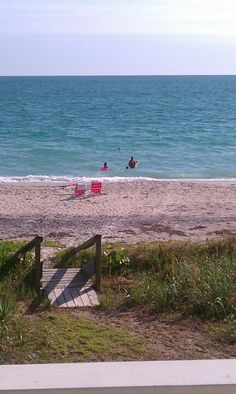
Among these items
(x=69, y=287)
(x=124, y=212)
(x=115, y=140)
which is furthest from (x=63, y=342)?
(x=115, y=140)

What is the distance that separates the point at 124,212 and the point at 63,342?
14.9 m

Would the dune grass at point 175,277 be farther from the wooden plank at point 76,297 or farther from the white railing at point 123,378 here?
the white railing at point 123,378

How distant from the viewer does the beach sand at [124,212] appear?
1596cm

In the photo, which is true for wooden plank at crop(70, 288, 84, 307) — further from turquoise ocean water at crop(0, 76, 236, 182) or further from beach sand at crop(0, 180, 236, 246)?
turquoise ocean water at crop(0, 76, 236, 182)

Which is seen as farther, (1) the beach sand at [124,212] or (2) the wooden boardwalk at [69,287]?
(1) the beach sand at [124,212]

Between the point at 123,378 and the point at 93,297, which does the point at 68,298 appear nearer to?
the point at 93,297

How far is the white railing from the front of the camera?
2104mm

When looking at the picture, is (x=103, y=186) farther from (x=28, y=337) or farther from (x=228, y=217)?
(x=28, y=337)

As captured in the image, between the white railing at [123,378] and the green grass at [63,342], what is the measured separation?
201 cm

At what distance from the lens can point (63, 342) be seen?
4.76 m

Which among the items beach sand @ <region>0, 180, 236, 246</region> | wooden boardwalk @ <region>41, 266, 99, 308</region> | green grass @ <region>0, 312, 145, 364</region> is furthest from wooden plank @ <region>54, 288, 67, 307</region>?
beach sand @ <region>0, 180, 236, 246</region>

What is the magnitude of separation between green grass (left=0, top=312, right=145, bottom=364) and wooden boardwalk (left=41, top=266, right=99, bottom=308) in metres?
1.22

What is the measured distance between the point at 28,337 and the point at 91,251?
397 centimetres

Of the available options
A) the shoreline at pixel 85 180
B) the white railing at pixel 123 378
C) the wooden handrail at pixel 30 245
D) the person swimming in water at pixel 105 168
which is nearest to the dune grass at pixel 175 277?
the wooden handrail at pixel 30 245
